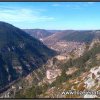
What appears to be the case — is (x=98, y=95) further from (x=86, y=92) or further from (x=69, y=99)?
(x=69, y=99)

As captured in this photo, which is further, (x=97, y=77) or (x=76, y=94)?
(x=97, y=77)

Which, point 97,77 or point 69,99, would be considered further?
point 97,77

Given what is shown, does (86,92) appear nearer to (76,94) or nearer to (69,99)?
(76,94)

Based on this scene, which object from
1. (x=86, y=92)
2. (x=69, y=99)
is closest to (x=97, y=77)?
(x=86, y=92)

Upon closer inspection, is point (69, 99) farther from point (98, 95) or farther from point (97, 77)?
point (97, 77)

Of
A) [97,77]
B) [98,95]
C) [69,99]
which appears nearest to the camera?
[69,99]

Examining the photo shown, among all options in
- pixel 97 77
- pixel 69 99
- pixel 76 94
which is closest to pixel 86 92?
pixel 76 94

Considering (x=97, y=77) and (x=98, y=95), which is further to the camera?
(x=97, y=77)

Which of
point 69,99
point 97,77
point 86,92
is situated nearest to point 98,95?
point 86,92

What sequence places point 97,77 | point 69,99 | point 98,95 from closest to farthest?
point 69,99 → point 98,95 → point 97,77
